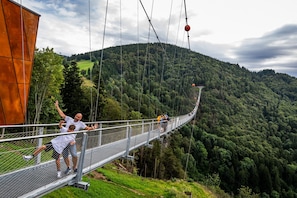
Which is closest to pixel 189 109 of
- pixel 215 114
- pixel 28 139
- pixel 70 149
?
pixel 215 114

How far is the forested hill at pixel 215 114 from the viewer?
2261 inches

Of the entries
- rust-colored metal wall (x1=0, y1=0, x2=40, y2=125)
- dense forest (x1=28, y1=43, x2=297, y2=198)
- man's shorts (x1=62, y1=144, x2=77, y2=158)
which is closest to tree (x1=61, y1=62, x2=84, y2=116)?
dense forest (x1=28, y1=43, x2=297, y2=198)

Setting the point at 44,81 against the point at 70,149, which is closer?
the point at 70,149

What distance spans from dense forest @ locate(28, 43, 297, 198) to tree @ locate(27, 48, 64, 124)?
8 centimetres

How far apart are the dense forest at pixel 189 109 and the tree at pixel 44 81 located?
0.27 feet

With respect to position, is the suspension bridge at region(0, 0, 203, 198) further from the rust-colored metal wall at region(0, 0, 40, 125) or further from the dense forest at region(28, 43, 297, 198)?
the dense forest at region(28, 43, 297, 198)

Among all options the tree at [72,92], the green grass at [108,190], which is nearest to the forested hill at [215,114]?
the tree at [72,92]

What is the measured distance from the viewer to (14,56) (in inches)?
360

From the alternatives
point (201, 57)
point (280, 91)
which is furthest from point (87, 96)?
point (280, 91)

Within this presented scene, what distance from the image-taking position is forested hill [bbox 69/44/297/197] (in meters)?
57.4

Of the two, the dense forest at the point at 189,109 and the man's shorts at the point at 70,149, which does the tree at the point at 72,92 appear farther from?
the man's shorts at the point at 70,149

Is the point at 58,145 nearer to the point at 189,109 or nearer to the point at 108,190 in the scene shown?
the point at 108,190

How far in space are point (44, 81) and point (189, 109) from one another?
40.4m

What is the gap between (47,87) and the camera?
23.6 metres
